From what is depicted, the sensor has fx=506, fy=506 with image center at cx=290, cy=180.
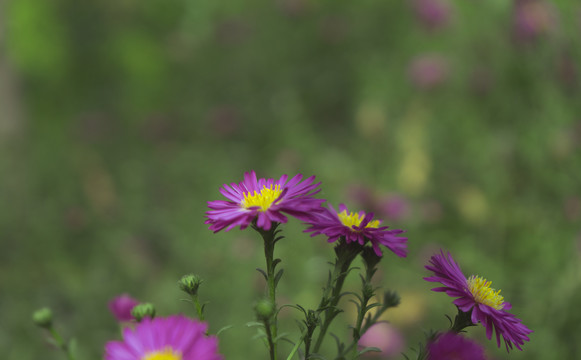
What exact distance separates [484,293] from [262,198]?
0.26m

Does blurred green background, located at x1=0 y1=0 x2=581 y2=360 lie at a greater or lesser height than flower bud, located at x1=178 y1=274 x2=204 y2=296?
greater

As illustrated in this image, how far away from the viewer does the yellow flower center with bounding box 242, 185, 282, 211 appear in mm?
536

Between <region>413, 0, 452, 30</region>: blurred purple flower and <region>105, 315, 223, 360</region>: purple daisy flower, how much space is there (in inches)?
101

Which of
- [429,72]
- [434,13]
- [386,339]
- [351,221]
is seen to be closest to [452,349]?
[351,221]

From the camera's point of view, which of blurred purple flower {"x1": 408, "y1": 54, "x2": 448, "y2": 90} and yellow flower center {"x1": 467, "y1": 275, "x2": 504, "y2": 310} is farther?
blurred purple flower {"x1": 408, "y1": 54, "x2": 448, "y2": 90}

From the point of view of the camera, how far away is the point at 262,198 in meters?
0.55

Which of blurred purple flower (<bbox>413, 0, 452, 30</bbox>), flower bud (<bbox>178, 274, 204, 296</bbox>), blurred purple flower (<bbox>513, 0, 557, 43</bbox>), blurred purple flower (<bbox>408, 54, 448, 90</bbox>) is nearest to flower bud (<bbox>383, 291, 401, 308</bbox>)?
flower bud (<bbox>178, 274, 204, 296</bbox>)

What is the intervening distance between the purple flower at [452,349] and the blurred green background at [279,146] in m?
1.05

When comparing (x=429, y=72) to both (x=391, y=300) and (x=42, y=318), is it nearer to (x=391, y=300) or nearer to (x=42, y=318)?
(x=391, y=300)

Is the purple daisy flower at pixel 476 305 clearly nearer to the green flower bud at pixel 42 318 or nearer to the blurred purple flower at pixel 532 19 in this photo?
the green flower bud at pixel 42 318

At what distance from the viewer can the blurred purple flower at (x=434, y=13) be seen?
2.63 m

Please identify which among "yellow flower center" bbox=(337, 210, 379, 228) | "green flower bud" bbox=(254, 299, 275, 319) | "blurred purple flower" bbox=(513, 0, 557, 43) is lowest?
"green flower bud" bbox=(254, 299, 275, 319)

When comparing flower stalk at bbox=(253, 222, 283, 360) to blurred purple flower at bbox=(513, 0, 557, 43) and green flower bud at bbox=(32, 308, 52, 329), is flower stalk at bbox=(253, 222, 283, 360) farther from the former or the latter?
blurred purple flower at bbox=(513, 0, 557, 43)

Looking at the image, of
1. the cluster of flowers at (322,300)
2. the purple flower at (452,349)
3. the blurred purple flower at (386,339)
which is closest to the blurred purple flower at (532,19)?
the blurred purple flower at (386,339)
